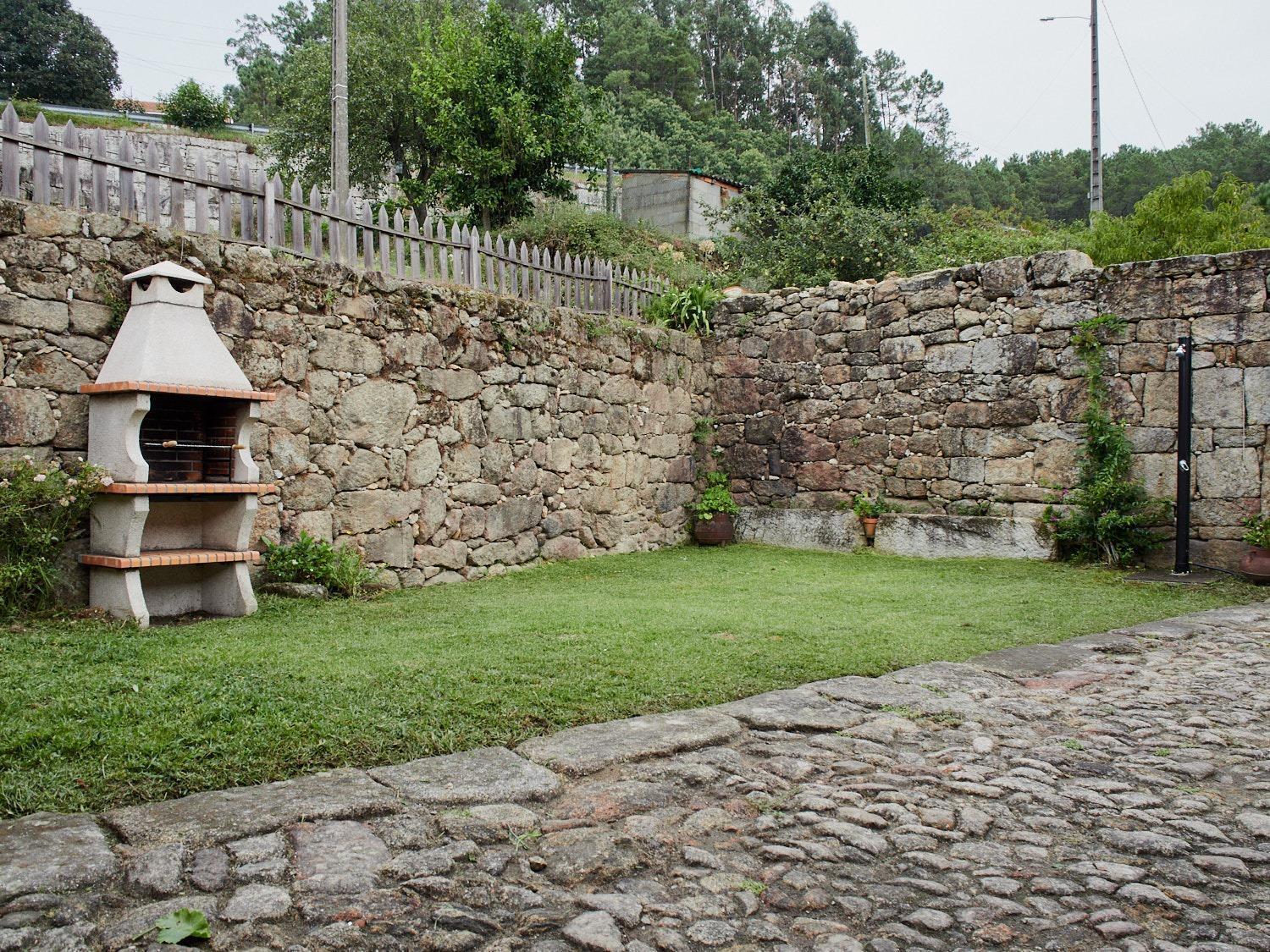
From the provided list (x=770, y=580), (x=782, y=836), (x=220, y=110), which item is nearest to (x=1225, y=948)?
(x=782, y=836)

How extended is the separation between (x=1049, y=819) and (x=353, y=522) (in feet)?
17.3

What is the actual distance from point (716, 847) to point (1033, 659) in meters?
2.85

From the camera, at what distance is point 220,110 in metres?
36.0

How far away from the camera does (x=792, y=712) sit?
366 centimetres

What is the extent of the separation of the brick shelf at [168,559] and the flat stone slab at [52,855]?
293 cm

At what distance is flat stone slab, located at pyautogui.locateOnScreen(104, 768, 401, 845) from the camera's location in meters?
2.33

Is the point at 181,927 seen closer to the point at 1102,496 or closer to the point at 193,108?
the point at 1102,496

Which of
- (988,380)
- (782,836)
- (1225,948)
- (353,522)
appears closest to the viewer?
(1225,948)

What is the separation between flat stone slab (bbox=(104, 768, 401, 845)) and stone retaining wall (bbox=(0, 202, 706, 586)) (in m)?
3.45

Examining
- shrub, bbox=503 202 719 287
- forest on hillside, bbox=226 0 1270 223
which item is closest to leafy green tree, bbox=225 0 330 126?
forest on hillside, bbox=226 0 1270 223

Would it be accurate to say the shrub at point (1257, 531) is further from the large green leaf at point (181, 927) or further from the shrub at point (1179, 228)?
the shrub at point (1179, 228)

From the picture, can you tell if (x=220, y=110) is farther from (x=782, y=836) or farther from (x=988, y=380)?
(x=782, y=836)

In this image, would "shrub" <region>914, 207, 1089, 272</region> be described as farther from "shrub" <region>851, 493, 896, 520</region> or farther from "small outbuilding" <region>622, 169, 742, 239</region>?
"small outbuilding" <region>622, 169, 742, 239</region>

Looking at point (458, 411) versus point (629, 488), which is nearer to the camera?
point (458, 411)
